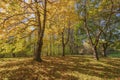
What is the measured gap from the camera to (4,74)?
425 inches

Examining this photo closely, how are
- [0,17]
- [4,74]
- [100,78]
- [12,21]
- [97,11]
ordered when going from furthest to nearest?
[97,11] → [12,21] → [0,17] → [100,78] → [4,74]

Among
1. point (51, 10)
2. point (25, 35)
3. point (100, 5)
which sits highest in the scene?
point (100, 5)

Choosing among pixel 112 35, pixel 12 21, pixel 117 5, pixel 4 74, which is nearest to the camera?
pixel 4 74

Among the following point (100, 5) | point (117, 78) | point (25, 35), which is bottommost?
point (117, 78)

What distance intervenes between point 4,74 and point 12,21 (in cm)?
635

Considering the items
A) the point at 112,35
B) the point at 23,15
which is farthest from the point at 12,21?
the point at 112,35

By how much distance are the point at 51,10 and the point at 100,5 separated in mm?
7011

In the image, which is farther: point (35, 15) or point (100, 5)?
point (100, 5)

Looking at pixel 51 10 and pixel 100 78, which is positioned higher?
pixel 51 10

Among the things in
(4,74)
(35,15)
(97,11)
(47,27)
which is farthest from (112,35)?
(4,74)

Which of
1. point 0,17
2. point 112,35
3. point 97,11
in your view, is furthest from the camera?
point 112,35

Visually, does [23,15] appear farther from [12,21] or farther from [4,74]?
[4,74]

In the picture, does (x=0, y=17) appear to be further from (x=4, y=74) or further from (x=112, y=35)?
(x=112, y=35)

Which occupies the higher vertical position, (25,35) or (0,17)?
(0,17)
